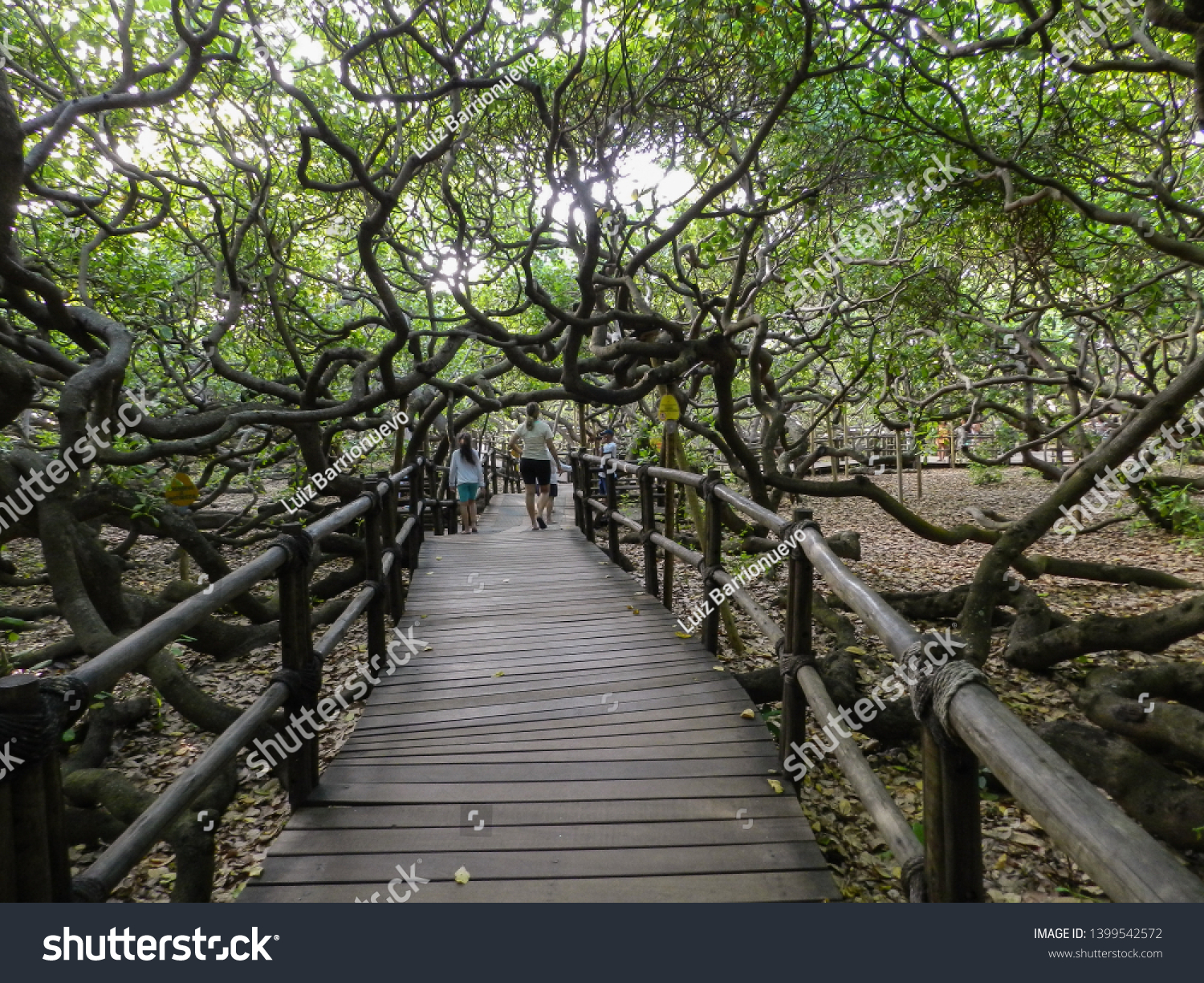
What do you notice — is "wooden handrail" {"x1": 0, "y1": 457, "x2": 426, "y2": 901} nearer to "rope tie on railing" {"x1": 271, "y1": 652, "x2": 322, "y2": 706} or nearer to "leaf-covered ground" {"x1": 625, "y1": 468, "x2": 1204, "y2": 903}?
"rope tie on railing" {"x1": 271, "y1": 652, "x2": 322, "y2": 706}

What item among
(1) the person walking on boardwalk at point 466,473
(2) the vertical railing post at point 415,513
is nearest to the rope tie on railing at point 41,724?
(2) the vertical railing post at point 415,513

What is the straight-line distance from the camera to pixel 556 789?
2502 millimetres

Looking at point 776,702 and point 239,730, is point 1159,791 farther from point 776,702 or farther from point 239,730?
point 239,730

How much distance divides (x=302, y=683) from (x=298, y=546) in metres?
0.48

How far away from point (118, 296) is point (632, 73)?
519 cm

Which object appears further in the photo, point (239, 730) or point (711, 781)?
point (711, 781)

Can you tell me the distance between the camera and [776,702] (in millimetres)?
4977

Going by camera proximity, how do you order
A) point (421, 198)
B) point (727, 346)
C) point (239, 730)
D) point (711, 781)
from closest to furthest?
1. point (239, 730)
2. point (711, 781)
3. point (727, 346)
4. point (421, 198)
